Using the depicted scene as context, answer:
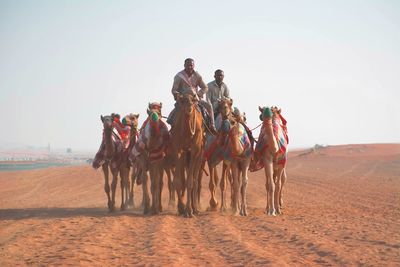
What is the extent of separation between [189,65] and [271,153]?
3.25 metres

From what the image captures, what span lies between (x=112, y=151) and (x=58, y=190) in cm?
1319

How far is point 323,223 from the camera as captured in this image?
34.2 ft

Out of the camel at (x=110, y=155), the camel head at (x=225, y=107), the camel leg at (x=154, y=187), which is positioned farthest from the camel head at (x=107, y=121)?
the camel head at (x=225, y=107)

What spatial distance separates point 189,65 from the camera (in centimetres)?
1307

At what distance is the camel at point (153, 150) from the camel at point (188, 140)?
1.57 feet

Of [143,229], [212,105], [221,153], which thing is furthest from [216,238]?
[212,105]

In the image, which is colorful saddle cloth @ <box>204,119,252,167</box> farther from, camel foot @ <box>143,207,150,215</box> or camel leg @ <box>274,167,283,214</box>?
camel foot @ <box>143,207,150,215</box>

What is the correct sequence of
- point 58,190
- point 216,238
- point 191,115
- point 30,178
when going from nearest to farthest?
1. point 216,238
2. point 191,115
3. point 58,190
4. point 30,178

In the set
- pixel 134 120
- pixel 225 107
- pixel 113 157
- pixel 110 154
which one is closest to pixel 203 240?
pixel 225 107

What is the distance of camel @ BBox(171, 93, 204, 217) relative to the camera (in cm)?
1181

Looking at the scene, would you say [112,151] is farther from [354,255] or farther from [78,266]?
[354,255]

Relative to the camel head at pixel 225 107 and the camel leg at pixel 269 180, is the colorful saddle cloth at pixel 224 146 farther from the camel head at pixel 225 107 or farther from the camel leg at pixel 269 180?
the camel leg at pixel 269 180

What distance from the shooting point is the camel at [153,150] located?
12570 mm

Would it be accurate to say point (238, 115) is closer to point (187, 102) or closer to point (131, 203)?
point (187, 102)
